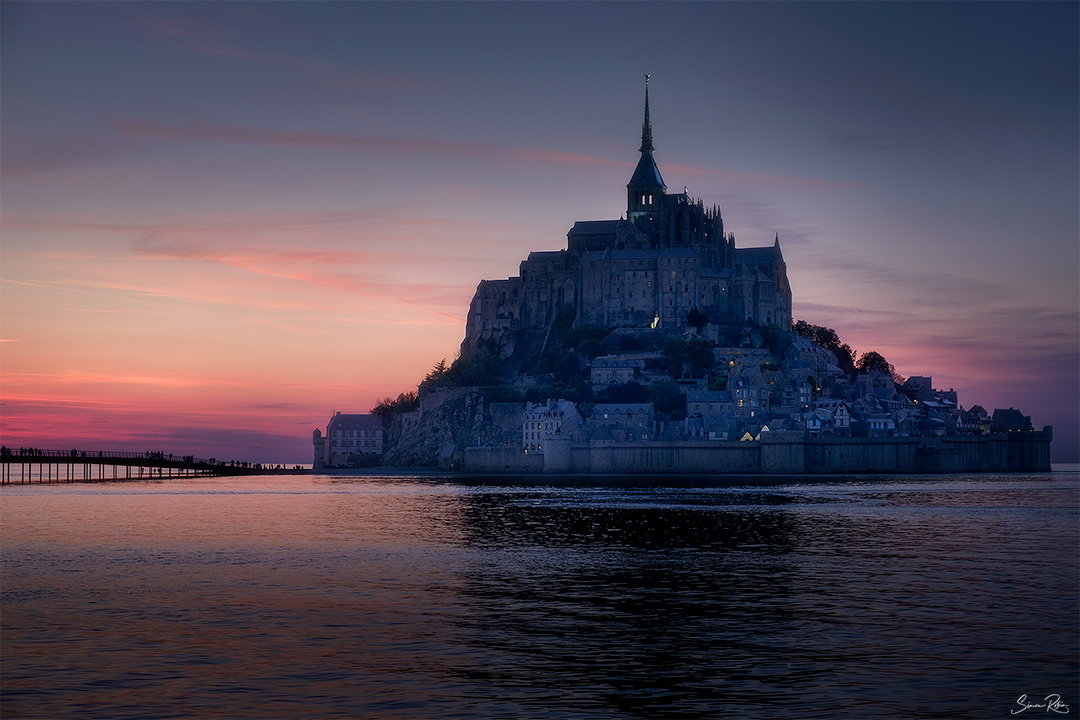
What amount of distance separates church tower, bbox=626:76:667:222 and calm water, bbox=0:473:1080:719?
5225 inches

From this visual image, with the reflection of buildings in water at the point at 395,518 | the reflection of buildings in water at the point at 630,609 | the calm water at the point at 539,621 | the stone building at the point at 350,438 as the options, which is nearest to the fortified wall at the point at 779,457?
the stone building at the point at 350,438

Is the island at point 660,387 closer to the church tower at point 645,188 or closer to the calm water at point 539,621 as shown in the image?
the church tower at point 645,188

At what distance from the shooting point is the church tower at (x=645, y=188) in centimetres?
18750

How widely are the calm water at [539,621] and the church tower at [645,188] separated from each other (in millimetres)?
132714

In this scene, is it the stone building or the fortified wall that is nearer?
the fortified wall

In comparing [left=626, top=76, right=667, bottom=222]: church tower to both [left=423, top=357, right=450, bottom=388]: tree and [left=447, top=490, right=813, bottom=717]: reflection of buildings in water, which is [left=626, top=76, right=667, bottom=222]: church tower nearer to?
[left=423, top=357, right=450, bottom=388]: tree

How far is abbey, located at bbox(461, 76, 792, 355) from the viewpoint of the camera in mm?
171875

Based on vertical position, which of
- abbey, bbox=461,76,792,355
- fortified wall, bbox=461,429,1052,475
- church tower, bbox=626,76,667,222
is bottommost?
fortified wall, bbox=461,429,1052,475

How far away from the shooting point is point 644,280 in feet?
568

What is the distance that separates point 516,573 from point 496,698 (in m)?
18.4

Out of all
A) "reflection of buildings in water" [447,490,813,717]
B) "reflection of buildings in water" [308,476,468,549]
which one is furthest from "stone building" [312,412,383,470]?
"reflection of buildings in water" [447,490,813,717]

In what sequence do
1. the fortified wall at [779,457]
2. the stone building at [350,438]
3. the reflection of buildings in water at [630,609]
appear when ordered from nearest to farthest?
the reflection of buildings in water at [630,609] < the fortified wall at [779,457] < the stone building at [350,438]

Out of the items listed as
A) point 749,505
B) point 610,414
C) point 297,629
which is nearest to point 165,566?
point 297,629

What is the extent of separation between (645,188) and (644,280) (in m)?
22.8
